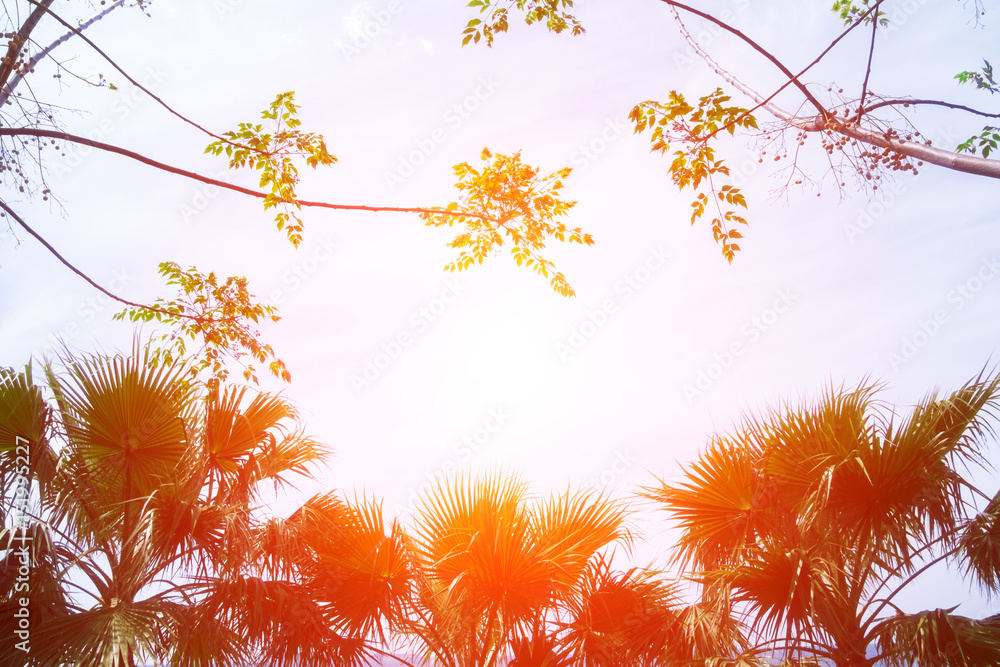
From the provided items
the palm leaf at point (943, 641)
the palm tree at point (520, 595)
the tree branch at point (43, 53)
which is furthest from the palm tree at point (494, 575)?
the tree branch at point (43, 53)

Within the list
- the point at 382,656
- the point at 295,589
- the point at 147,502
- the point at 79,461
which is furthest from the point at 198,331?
the point at 382,656

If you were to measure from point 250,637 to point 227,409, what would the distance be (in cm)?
186

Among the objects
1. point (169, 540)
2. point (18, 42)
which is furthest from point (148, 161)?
point (169, 540)

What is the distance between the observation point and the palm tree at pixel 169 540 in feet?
14.6

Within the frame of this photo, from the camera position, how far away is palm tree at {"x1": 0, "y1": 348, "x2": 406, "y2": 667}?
14.6ft

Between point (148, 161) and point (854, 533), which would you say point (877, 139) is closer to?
point (854, 533)

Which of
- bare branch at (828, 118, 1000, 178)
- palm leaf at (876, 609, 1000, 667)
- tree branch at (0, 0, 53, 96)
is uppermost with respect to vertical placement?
tree branch at (0, 0, 53, 96)

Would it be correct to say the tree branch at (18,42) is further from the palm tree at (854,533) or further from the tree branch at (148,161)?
the palm tree at (854,533)

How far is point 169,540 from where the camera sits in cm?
486

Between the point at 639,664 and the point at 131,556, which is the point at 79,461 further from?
the point at 639,664

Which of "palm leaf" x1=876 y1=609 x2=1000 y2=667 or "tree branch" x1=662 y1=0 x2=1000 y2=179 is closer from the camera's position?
"tree branch" x1=662 y1=0 x2=1000 y2=179

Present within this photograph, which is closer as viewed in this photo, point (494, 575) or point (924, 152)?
point (924, 152)

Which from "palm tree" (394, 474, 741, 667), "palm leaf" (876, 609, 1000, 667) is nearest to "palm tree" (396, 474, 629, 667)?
"palm tree" (394, 474, 741, 667)

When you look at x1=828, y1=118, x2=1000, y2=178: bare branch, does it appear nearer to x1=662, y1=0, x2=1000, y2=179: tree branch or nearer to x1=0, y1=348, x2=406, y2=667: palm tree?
x1=662, y1=0, x2=1000, y2=179: tree branch
